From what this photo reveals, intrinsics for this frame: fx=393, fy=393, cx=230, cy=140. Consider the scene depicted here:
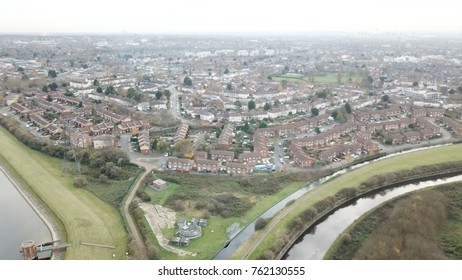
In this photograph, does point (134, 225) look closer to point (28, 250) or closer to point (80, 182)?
point (28, 250)

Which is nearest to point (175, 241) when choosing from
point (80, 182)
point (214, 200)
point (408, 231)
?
point (214, 200)

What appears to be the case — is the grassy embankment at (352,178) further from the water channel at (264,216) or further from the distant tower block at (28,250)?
the distant tower block at (28,250)

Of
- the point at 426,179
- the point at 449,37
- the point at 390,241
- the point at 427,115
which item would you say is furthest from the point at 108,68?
the point at 449,37

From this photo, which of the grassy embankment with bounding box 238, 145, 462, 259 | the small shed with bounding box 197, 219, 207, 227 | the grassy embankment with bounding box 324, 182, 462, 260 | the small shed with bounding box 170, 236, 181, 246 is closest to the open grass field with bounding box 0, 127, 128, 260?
the small shed with bounding box 170, 236, 181, 246

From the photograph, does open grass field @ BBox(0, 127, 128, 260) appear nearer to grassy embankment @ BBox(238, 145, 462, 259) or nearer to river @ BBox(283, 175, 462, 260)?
grassy embankment @ BBox(238, 145, 462, 259)

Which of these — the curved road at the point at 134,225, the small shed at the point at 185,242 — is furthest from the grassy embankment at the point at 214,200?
the curved road at the point at 134,225

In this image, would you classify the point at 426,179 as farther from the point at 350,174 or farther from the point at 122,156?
the point at 122,156

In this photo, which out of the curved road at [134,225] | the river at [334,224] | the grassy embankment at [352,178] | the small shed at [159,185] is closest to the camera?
the curved road at [134,225]
